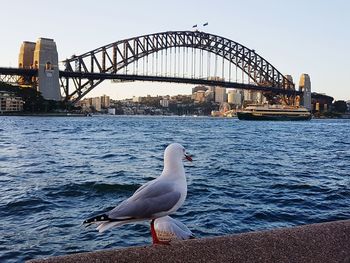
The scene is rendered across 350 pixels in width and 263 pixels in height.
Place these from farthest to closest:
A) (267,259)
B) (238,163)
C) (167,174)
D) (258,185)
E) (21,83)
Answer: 1. (21,83)
2. (238,163)
3. (258,185)
4. (167,174)
5. (267,259)

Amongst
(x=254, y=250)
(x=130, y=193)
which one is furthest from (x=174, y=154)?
(x=130, y=193)

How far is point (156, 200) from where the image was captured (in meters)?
2.49

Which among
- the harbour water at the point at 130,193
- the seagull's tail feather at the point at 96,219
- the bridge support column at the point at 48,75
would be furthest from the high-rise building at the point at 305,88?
the seagull's tail feather at the point at 96,219

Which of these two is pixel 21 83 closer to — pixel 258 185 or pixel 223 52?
pixel 223 52

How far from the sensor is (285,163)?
41.2 feet

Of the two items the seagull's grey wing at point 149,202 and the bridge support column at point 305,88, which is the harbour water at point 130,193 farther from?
the bridge support column at point 305,88

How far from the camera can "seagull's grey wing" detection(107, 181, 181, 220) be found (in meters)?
2.44

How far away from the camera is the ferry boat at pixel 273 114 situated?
67188 millimetres

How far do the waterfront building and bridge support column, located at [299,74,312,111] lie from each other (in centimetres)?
5354

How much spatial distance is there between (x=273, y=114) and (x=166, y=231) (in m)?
66.8

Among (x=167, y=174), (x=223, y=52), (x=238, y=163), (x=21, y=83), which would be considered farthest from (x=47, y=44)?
(x=167, y=174)

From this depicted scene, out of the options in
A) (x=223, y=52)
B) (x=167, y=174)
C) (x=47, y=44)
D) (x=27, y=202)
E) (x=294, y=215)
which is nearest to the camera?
(x=167, y=174)

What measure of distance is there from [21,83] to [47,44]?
854cm

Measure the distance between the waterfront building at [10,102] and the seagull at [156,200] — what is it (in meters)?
63.5
